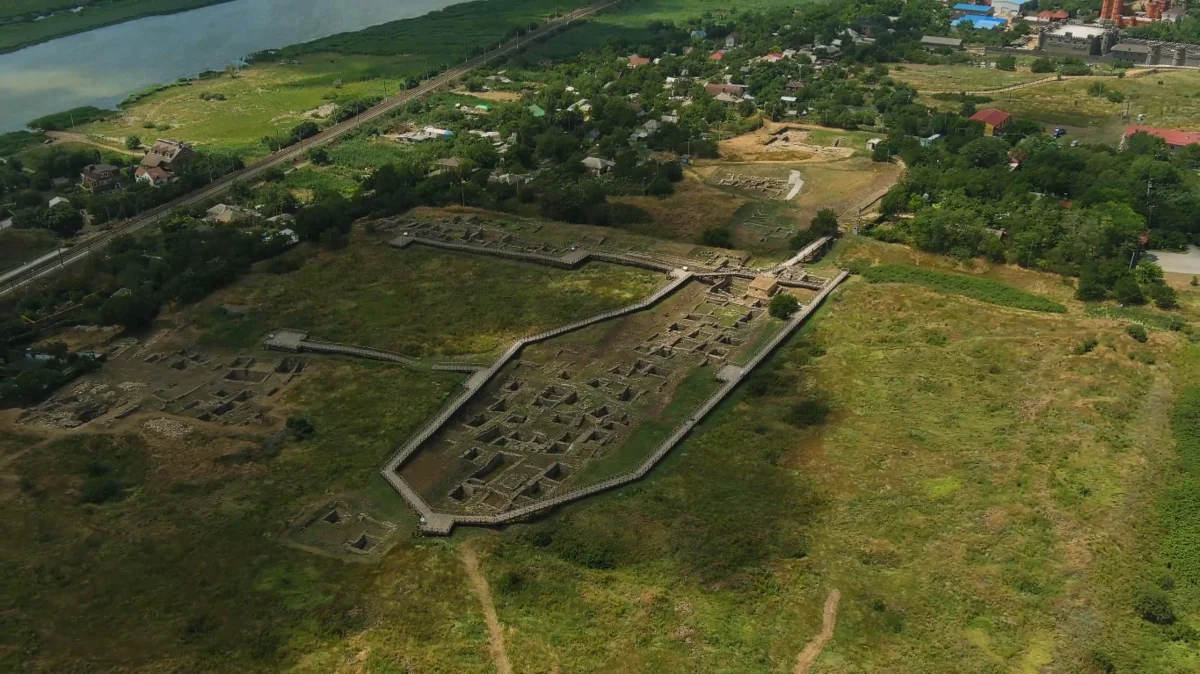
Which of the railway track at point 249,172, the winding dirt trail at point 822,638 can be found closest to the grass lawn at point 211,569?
the winding dirt trail at point 822,638

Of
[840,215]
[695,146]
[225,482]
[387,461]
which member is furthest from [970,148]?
[225,482]

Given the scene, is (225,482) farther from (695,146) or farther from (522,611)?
(695,146)

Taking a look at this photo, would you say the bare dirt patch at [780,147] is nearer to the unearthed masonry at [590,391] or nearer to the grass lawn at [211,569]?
the unearthed masonry at [590,391]

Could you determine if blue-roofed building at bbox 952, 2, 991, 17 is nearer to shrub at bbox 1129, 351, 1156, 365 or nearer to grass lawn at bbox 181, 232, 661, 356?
grass lawn at bbox 181, 232, 661, 356

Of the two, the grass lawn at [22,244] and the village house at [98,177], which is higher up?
the village house at [98,177]

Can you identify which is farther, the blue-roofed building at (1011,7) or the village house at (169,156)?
the blue-roofed building at (1011,7)

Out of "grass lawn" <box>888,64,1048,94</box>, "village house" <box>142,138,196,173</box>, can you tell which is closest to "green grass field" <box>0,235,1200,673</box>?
"village house" <box>142,138,196,173</box>

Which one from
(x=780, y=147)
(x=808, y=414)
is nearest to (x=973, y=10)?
(x=780, y=147)
